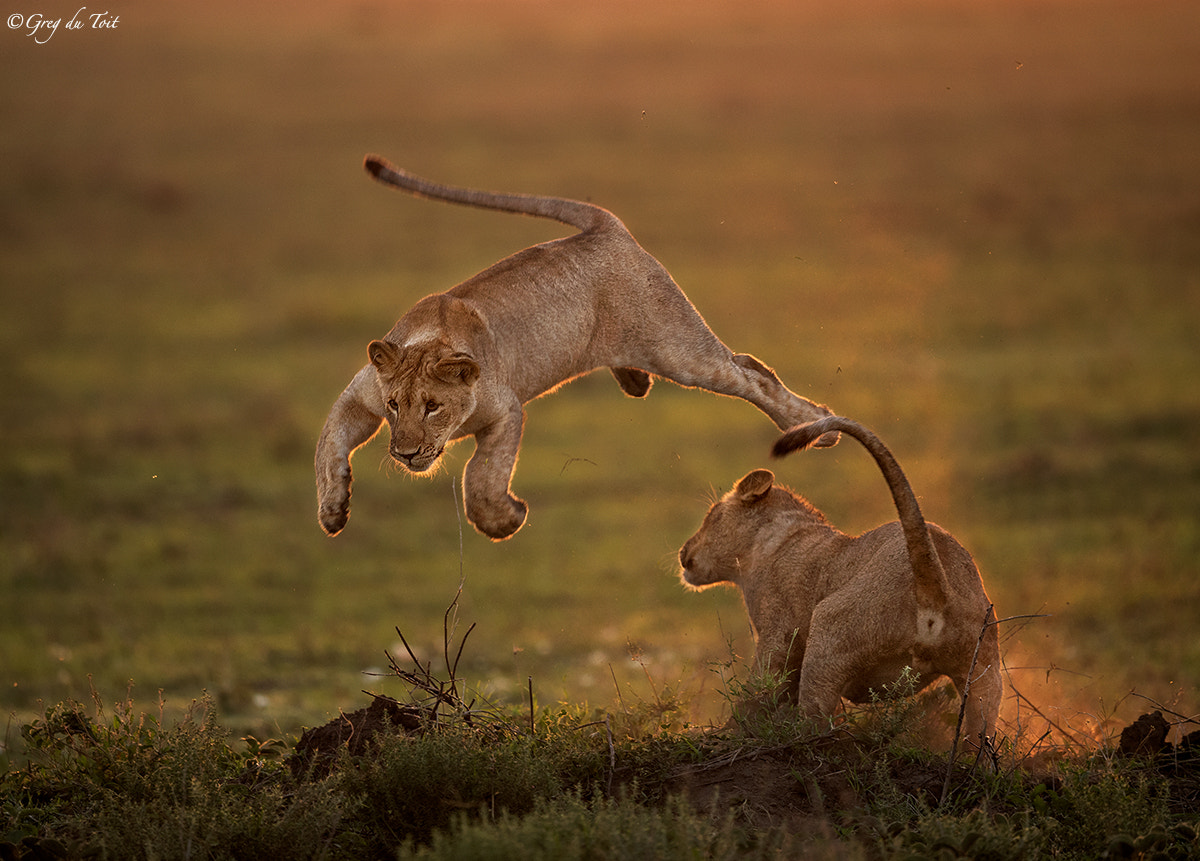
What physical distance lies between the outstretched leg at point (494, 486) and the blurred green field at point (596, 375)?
1432 millimetres

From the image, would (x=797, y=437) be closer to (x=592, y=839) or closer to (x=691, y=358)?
(x=691, y=358)

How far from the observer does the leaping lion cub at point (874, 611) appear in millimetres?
6633

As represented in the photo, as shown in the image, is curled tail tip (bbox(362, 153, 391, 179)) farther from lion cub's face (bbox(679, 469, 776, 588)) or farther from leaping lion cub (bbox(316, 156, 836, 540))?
lion cub's face (bbox(679, 469, 776, 588))

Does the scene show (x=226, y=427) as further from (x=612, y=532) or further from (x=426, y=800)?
(x=426, y=800)

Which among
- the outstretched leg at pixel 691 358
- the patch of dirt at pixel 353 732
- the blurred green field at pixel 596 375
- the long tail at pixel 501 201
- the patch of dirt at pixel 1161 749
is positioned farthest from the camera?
the blurred green field at pixel 596 375

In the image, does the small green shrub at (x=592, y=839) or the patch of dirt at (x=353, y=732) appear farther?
the patch of dirt at (x=353, y=732)

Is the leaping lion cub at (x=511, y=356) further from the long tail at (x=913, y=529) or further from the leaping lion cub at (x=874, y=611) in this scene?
the long tail at (x=913, y=529)

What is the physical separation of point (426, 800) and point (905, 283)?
1195 inches

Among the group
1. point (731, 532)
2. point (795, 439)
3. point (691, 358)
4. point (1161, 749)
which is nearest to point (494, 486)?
point (795, 439)

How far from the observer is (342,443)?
6.80 m

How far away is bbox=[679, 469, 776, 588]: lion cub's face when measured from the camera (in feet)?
27.8

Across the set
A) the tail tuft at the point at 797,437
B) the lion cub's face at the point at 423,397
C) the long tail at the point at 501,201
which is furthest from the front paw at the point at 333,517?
the tail tuft at the point at 797,437

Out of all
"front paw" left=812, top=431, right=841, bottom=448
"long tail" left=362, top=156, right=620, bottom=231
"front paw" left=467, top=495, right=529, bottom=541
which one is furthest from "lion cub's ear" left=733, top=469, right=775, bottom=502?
"front paw" left=467, top=495, right=529, bottom=541

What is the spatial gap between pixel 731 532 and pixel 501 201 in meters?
2.33
